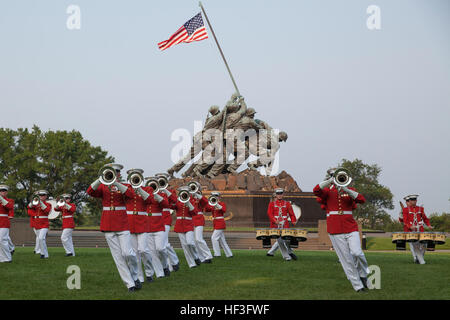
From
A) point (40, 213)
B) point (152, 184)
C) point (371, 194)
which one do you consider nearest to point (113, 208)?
point (152, 184)

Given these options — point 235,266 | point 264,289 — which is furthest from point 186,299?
point 235,266

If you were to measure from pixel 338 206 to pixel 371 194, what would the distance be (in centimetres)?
6273

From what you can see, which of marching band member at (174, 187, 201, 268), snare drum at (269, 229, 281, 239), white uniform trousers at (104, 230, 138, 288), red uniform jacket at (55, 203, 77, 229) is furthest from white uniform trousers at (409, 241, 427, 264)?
red uniform jacket at (55, 203, 77, 229)

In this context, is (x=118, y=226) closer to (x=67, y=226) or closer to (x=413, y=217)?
(x=413, y=217)

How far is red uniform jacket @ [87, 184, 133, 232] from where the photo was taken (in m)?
12.5

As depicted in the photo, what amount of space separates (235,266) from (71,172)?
4648cm

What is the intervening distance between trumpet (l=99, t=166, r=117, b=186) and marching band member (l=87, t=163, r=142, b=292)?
0.41 metres

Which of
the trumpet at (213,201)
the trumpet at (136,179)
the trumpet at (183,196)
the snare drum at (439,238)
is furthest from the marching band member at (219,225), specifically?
the trumpet at (136,179)

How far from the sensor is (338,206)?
13.3 metres

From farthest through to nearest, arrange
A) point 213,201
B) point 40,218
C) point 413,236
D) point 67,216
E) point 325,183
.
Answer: point 67,216 < point 40,218 < point 213,201 < point 413,236 < point 325,183

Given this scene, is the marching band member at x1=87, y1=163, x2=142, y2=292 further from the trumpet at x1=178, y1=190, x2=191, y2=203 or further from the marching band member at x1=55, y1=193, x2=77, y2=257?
the marching band member at x1=55, y1=193, x2=77, y2=257

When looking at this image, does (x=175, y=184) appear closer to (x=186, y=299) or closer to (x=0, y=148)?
(x=0, y=148)

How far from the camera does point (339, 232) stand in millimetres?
13016
